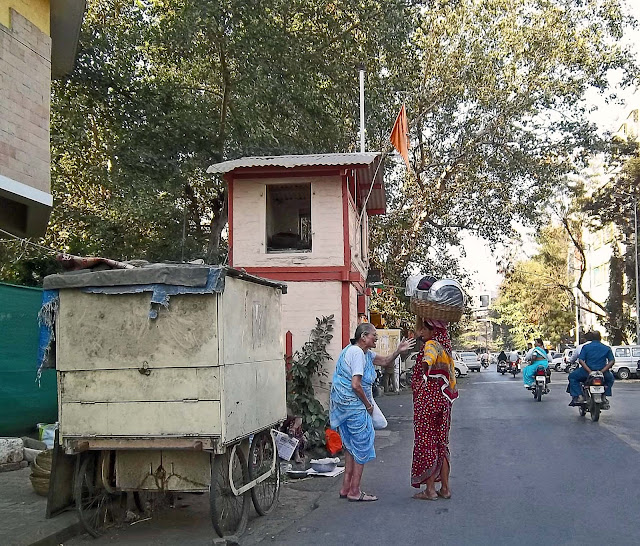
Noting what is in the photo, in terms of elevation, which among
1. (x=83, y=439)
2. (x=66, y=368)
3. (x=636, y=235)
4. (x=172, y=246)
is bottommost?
(x=83, y=439)

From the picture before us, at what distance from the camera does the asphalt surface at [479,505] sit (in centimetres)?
602

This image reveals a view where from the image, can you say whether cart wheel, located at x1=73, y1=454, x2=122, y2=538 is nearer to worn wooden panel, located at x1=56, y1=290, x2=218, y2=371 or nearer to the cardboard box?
worn wooden panel, located at x1=56, y1=290, x2=218, y2=371

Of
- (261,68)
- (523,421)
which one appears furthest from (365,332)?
(261,68)

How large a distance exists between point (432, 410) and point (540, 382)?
13.0 meters

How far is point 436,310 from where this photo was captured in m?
7.38

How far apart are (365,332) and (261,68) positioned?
980 cm

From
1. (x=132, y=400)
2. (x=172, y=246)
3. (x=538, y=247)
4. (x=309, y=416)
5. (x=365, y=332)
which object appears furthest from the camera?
(x=538, y=247)

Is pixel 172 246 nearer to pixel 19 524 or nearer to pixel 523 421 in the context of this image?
pixel 523 421

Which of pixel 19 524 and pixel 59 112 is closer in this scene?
pixel 19 524

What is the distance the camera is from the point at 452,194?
2894 centimetres

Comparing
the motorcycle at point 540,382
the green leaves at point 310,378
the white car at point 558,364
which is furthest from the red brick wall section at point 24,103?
the white car at point 558,364

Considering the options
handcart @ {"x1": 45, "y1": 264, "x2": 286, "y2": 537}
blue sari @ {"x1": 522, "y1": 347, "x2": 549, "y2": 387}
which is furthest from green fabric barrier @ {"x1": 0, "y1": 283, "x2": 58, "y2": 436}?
blue sari @ {"x1": 522, "y1": 347, "x2": 549, "y2": 387}

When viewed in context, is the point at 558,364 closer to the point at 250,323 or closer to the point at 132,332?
the point at 250,323

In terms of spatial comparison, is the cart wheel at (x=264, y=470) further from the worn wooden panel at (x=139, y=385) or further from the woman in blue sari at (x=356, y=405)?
the worn wooden panel at (x=139, y=385)
